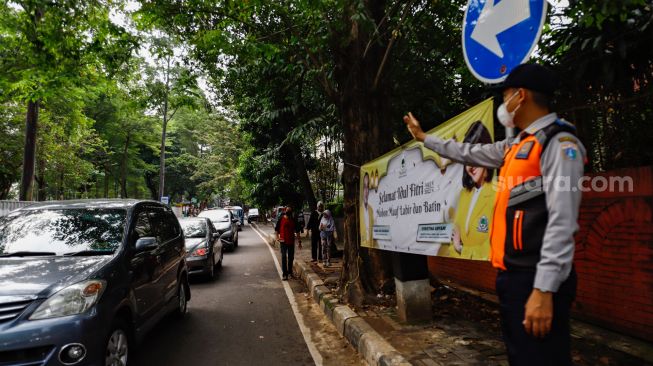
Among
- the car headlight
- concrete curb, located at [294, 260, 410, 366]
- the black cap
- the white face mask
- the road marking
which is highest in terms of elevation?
the black cap

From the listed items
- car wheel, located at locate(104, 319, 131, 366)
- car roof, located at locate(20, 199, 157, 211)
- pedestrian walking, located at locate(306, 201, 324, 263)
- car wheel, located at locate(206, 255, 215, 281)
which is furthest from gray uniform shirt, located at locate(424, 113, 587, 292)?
pedestrian walking, located at locate(306, 201, 324, 263)

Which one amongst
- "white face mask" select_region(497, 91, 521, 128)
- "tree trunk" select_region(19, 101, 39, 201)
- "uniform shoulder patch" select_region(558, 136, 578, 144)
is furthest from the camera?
"tree trunk" select_region(19, 101, 39, 201)

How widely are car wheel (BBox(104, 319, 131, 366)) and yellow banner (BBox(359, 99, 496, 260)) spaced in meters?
2.97

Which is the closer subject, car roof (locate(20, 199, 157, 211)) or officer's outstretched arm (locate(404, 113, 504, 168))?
officer's outstretched arm (locate(404, 113, 504, 168))

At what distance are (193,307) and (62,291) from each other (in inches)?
158

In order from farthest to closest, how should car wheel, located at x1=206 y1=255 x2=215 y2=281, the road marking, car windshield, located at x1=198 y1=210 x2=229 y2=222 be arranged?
car windshield, located at x1=198 y1=210 x2=229 y2=222 < car wheel, located at x1=206 y1=255 x2=215 y2=281 < the road marking

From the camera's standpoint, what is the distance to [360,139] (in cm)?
651

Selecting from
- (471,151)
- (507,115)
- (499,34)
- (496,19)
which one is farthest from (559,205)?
(496,19)

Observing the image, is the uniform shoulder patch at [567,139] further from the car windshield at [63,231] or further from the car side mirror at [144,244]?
the car windshield at [63,231]

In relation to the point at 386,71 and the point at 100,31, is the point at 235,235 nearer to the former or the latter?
the point at 100,31

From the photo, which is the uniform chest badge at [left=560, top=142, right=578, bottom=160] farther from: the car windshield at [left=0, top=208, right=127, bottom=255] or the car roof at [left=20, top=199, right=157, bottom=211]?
the car roof at [left=20, top=199, right=157, bottom=211]

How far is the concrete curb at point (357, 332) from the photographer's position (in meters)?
3.98

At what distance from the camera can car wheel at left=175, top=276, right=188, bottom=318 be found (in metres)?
6.07

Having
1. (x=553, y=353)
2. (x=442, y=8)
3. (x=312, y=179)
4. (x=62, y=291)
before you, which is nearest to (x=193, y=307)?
(x=62, y=291)
